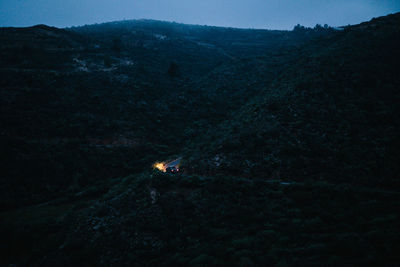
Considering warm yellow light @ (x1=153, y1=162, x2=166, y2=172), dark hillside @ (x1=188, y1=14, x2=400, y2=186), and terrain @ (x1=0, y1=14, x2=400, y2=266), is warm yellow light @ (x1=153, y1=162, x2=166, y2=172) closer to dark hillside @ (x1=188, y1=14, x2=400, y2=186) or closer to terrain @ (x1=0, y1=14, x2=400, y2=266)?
terrain @ (x1=0, y1=14, x2=400, y2=266)

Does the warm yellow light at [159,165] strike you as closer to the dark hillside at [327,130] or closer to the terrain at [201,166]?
the terrain at [201,166]

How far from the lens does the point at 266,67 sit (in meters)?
43.9

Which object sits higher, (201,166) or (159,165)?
(201,166)

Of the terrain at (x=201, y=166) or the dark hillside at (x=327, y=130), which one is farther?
the dark hillside at (x=327, y=130)

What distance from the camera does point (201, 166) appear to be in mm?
15523

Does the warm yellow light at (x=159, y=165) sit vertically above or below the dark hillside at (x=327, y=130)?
below

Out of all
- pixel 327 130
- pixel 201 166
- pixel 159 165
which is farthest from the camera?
pixel 159 165

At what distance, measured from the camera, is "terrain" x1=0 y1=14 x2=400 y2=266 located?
7.82m

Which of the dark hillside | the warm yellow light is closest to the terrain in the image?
the dark hillside

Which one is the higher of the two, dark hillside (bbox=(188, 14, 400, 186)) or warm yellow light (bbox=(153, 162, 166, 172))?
dark hillside (bbox=(188, 14, 400, 186))

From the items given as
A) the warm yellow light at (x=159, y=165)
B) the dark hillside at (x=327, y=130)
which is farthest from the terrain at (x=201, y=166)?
the warm yellow light at (x=159, y=165)

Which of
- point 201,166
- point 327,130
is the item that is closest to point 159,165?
point 201,166

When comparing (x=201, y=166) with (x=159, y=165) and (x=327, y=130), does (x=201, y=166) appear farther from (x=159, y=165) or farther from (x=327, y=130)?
(x=327, y=130)

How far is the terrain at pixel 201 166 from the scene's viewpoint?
308 inches
